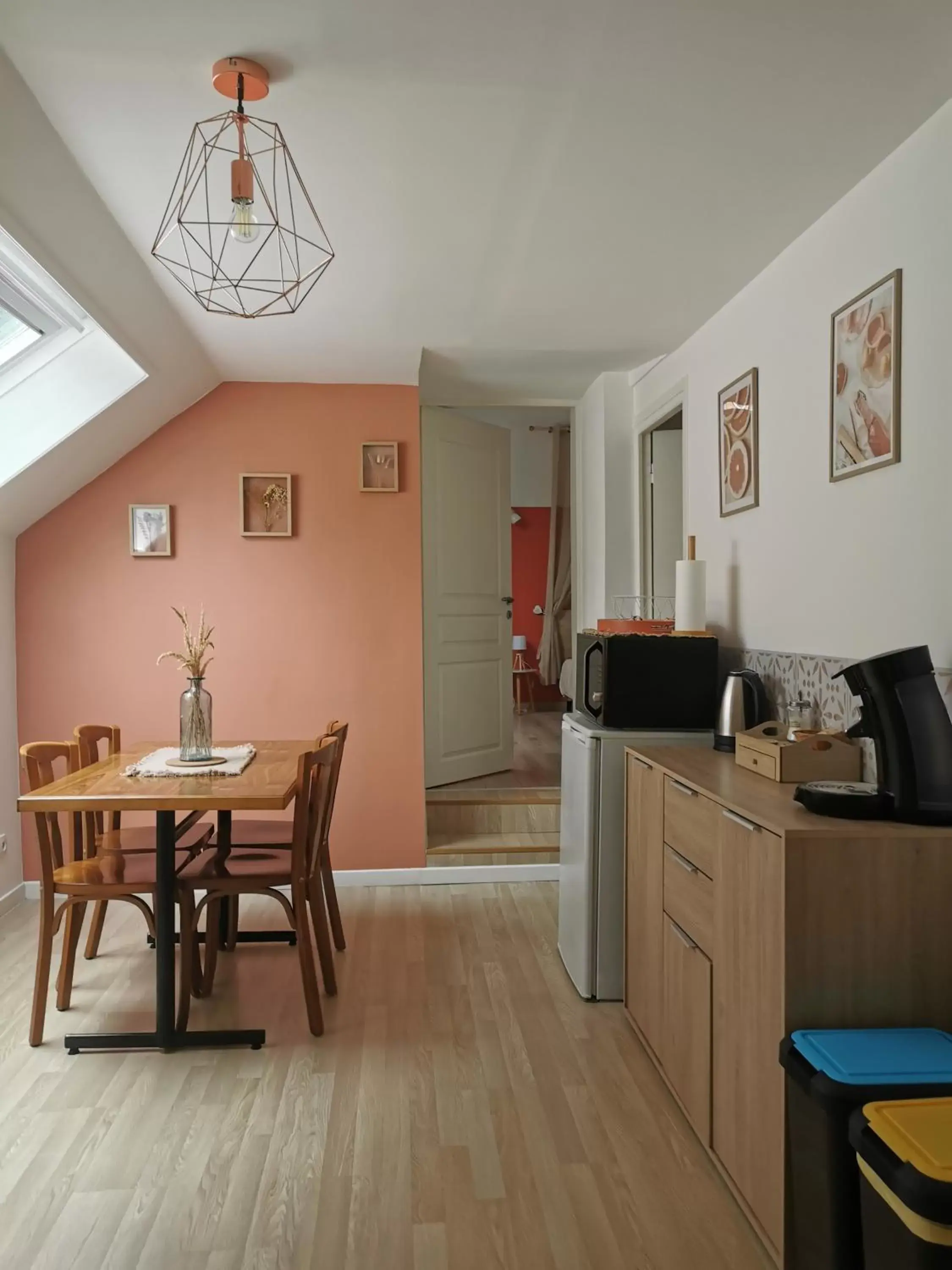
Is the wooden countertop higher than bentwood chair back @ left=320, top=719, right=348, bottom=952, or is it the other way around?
the wooden countertop

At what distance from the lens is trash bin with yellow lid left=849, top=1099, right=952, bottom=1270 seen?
1255mm

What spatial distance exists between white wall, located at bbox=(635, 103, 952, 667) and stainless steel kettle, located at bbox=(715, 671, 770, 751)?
18 centimetres

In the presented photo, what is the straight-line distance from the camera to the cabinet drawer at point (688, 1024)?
2.21m

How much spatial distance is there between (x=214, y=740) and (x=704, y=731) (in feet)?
7.63

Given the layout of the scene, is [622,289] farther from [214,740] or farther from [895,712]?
[214,740]

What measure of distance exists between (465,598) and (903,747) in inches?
143

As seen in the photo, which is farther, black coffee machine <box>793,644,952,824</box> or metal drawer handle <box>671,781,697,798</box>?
metal drawer handle <box>671,781,697,798</box>

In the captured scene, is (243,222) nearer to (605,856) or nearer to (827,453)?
(827,453)

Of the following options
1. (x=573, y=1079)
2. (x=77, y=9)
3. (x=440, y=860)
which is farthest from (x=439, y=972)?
(x=77, y=9)

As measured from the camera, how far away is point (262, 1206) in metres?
2.04

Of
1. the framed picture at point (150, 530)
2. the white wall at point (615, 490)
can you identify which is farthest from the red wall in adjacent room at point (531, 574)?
the framed picture at point (150, 530)

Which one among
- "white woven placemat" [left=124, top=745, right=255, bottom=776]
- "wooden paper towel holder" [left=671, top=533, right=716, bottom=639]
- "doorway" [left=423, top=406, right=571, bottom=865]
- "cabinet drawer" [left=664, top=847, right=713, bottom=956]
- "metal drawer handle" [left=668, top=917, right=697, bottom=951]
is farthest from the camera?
"doorway" [left=423, top=406, right=571, bottom=865]

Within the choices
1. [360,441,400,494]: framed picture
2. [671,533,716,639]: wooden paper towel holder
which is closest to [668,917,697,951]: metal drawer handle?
[671,533,716,639]: wooden paper towel holder

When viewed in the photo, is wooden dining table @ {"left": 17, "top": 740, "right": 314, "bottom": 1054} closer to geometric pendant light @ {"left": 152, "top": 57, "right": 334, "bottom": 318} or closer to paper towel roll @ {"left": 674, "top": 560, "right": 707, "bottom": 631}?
geometric pendant light @ {"left": 152, "top": 57, "right": 334, "bottom": 318}
